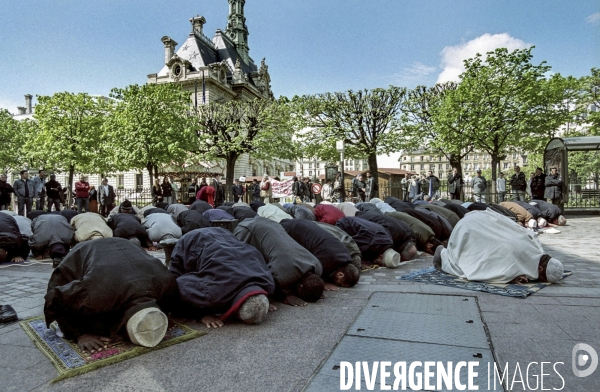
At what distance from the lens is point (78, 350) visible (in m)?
3.51

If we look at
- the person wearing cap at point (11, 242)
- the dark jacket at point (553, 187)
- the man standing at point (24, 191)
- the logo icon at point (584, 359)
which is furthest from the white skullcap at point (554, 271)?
the man standing at point (24, 191)

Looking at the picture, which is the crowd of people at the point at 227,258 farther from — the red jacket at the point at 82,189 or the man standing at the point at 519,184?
the man standing at the point at 519,184

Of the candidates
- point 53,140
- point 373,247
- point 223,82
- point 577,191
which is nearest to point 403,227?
point 373,247

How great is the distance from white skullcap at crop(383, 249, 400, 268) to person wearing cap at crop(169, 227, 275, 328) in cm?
329

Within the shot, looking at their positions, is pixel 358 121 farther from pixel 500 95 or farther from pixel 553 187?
pixel 553 187

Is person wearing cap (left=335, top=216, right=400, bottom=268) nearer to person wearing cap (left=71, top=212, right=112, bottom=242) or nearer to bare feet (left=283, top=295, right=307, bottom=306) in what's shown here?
bare feet (left=283, top=295, right=307, bottom=306)

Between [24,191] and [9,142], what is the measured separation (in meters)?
36.5

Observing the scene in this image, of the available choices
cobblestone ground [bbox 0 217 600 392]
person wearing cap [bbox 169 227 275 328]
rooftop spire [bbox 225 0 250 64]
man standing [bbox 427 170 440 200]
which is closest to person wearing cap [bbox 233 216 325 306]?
cobblestone ground [bbox 0 217 600 392]

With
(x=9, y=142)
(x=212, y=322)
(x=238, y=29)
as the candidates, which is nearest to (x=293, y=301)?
Result: (x=212, y=322)

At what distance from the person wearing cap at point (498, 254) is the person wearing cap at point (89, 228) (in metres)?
6.78

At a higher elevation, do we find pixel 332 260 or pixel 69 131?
pixel 69 131

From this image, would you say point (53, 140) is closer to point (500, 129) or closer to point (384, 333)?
point (500, 129)

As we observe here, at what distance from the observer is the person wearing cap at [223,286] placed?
13.2 feet

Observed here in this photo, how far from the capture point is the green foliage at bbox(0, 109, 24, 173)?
144ft
